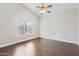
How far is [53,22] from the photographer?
184 cm

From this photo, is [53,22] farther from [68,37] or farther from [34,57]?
[34,57]

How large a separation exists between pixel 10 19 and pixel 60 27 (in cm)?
87

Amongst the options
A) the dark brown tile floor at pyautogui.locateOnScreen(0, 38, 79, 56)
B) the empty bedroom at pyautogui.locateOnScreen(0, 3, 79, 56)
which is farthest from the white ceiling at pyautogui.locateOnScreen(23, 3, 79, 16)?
the dark brown tile floor at pyautogui.locateOnScreen(0, 38, 79, 56)

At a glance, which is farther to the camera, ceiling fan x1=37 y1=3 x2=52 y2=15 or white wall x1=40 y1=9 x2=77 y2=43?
white wall x1=40 y1=9 x2=77 y2=43

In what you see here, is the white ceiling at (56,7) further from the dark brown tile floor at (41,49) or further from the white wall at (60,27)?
the dark brown tile floor at (41,49)

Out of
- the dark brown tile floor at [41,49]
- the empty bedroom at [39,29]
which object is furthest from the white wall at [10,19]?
the dark brown tile floor at [41,49]

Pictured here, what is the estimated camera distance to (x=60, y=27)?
72.5 inches

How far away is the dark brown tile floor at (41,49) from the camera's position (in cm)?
167

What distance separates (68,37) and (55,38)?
0.22m

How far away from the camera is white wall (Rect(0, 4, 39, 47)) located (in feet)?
5.32

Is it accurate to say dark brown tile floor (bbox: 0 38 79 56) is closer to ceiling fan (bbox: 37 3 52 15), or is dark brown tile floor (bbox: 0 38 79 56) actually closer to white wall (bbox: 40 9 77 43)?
white wall (bbox: 40 9 77 43)

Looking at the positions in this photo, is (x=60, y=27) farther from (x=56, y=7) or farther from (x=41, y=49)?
(x=41, y=49)


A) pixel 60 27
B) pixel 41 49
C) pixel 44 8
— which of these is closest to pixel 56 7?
pixel 44 8

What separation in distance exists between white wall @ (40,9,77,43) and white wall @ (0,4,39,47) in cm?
22
